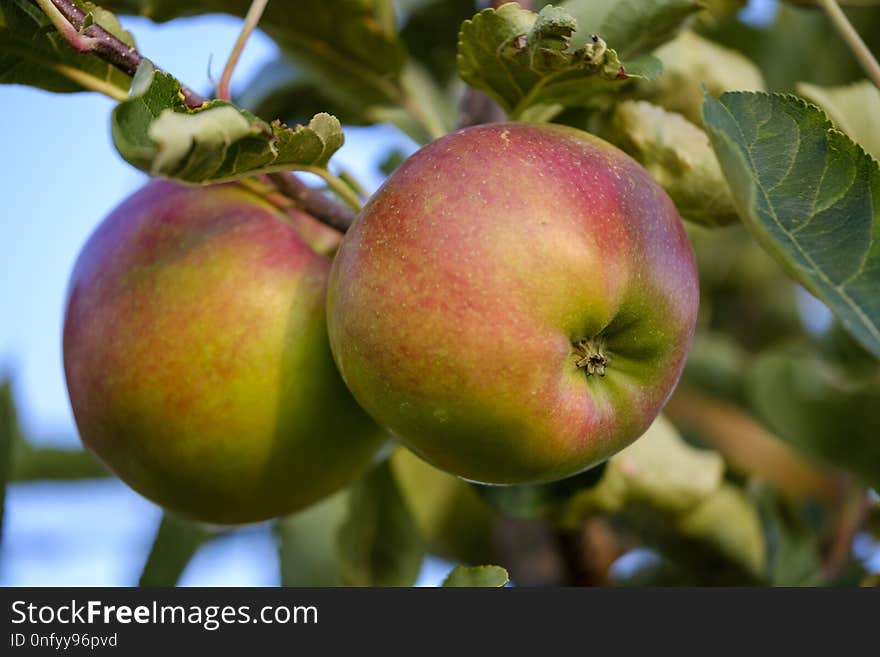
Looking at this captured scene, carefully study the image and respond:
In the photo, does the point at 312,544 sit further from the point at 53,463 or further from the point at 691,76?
the point at 691,76

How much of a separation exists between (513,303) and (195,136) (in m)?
0.24

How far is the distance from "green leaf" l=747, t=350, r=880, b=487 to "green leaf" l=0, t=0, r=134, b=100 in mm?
926

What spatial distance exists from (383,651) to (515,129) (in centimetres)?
44

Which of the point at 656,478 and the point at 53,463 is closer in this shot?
the point at 656,478

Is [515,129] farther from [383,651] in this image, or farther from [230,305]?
[383,651]

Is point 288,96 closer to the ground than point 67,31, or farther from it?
closer to the ground

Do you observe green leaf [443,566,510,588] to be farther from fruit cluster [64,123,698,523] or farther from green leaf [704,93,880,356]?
green leaf [704,93,880,356]

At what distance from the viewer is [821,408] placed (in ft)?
4.49

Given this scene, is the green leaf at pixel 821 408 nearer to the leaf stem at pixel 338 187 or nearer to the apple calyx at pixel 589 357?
the apple calyx at pixel 589 357

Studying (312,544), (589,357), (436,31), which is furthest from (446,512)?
(589,357)

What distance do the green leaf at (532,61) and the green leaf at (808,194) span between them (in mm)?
97

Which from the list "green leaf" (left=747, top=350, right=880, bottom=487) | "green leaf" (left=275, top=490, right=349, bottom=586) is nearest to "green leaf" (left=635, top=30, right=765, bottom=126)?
"green leaf" (left=747, top=350, right=880, bottom=487)

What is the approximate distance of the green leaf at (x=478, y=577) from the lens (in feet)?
2.75

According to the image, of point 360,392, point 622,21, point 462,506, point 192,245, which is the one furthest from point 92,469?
point 622,21
